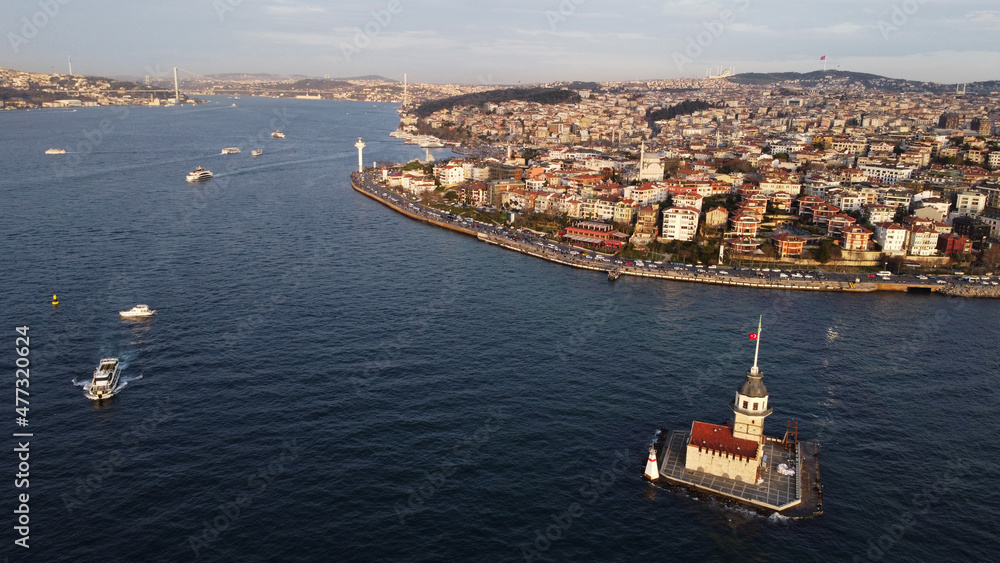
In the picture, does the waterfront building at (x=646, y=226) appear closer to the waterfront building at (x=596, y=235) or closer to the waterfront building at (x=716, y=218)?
the waterfront building at (x=596, y=235)

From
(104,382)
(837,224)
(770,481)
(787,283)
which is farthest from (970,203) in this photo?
(104,382)

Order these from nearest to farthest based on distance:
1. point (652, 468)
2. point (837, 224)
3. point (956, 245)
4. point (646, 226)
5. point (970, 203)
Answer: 1. point (652, 468)
2. point (956, 245)
3. point (837, 224)
4. point (646, 226)
5. point (970, 203)

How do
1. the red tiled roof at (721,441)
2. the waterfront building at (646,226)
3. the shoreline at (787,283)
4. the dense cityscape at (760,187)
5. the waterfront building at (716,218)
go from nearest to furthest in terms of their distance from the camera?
the red tiled roof at (721,441), the shoreline at (787,283), the dense cityscape at (760,187), the waterfront building at (646,226), the waterfront building at (716,218)

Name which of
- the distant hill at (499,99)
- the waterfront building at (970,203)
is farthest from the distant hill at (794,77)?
the waterfront building at (970,203)

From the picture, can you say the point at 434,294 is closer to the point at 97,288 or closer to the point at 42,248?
the point at 97,288

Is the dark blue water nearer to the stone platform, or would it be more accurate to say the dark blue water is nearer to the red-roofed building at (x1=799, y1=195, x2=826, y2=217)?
the stone platform

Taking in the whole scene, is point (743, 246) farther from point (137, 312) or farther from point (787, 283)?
point (137, 312)
